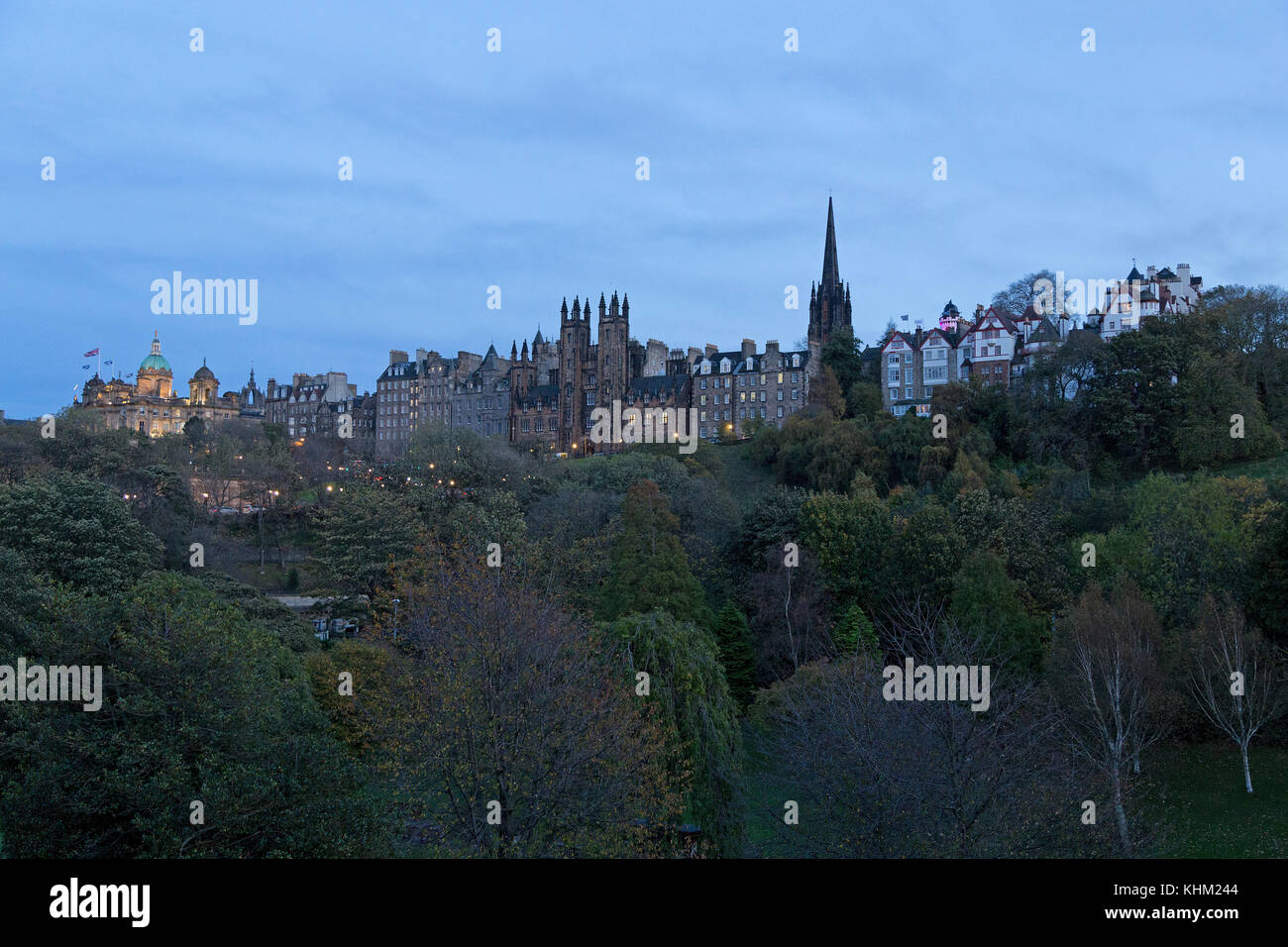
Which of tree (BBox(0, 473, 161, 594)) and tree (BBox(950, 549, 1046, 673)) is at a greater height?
tree (BBox(0, 473, 161, 594))

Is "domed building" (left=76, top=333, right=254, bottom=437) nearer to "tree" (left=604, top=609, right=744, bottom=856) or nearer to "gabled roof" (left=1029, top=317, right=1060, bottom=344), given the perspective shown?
"gabled roof" (left=1029, top=317, right=1060, bottom=344)

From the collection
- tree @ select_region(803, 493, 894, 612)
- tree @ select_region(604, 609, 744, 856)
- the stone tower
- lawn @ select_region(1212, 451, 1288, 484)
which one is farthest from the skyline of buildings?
tree @ select_region(604, 609, 744, 856)

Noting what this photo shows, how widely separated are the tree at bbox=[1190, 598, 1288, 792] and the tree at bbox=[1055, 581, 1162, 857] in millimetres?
1585

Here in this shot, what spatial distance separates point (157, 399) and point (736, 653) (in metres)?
139

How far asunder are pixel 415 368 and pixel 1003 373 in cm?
7753

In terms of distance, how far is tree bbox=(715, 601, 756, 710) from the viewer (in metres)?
44.4

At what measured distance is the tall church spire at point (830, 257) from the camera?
117 meters

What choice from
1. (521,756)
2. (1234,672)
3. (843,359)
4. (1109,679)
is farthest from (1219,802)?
(843,359)

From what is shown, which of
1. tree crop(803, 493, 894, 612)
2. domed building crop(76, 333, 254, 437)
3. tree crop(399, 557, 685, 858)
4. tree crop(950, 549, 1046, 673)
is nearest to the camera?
tree crop(399, 557, 685, 858)

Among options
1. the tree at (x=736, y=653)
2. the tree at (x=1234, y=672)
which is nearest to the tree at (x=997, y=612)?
the tree at (x=1234, y=672)
